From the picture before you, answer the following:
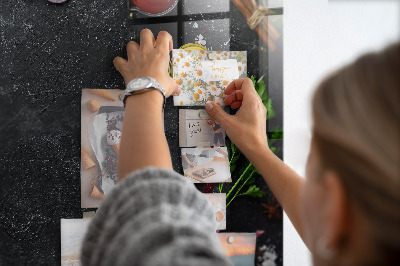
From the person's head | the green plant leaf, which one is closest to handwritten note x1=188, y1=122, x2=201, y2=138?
the green plant leaf

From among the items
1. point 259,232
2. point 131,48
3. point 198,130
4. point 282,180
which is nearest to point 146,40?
point 131,48

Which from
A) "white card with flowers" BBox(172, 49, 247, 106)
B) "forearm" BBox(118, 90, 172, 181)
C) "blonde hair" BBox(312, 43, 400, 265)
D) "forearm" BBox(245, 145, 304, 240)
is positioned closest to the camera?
"blonde hair" BBox(312, 43, 400, 265)

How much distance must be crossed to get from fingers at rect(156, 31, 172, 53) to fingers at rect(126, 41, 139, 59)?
51 millimetres

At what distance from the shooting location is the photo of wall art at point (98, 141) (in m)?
0.85

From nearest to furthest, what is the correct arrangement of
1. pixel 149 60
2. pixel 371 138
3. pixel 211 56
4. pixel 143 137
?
pixel 371 138 → pixel 143 137 → pixel 149 60 → pixel 211 56

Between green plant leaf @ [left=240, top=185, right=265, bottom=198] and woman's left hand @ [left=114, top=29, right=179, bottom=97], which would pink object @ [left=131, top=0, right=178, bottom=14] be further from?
green plant leaf @ [left=240, top=185, right=265, bottom=198]

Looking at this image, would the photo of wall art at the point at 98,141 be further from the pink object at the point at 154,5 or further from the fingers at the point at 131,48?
the pink object at the point at 154,5

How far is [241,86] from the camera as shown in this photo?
0.92m

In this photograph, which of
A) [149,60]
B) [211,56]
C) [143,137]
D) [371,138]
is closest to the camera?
[371,138]

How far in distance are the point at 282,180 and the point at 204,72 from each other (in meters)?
0.33

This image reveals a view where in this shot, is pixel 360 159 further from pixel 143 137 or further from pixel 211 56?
pixel 211 56

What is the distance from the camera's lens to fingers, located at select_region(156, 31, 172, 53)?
0.85m

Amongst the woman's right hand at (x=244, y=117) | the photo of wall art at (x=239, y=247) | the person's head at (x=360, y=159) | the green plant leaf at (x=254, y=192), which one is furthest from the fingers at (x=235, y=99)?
the person's head at (x=360, y=159)

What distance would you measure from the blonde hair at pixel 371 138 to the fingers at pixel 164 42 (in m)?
0.50
